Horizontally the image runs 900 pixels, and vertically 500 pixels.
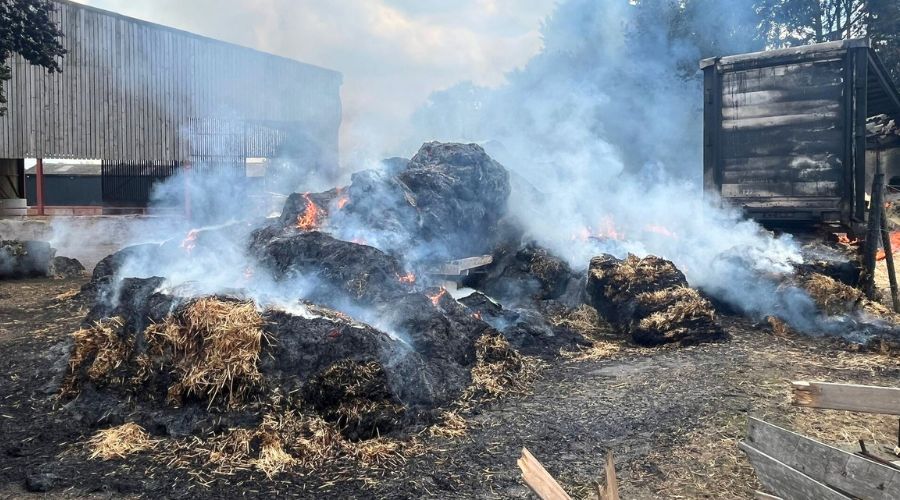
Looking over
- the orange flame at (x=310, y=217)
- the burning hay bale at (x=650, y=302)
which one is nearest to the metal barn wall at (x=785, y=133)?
the burning hay bale at (x=650, y=302)

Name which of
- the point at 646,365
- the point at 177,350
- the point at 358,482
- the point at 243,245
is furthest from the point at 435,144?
the point at 358,482

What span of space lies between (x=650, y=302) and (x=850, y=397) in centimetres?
566

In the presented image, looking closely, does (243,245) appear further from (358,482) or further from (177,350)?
(358,482)

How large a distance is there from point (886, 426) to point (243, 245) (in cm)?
857

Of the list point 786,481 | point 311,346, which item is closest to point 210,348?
point 311,346

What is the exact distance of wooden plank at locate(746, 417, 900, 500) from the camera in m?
3.15

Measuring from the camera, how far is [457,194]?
11.5 metres

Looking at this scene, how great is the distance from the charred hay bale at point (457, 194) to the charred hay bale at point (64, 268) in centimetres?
888

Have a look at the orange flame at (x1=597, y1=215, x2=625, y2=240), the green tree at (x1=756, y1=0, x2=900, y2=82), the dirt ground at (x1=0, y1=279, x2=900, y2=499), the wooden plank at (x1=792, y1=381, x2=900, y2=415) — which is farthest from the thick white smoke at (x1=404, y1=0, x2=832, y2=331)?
the wooden plank at (x1=792, y1=381, x2=900, y2=415)

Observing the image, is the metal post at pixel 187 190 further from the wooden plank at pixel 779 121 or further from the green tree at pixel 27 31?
the wooden plank at pixel 779 121

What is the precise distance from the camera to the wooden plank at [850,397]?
3.40 m

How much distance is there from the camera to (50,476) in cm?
452

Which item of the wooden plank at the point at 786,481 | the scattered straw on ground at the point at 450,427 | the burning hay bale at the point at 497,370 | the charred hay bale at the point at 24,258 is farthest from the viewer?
the charred hay bale at the point at 24,258

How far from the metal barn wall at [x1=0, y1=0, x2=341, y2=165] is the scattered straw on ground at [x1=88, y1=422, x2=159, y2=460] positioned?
12893mm
